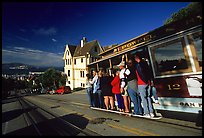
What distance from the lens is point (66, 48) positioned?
4822 centimetres

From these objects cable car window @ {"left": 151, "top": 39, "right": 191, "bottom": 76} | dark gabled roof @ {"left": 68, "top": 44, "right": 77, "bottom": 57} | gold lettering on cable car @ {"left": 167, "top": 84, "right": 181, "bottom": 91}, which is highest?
dark gabled roof @ {"left": 68, "top": 44, "right": 77, "bottom": 57}

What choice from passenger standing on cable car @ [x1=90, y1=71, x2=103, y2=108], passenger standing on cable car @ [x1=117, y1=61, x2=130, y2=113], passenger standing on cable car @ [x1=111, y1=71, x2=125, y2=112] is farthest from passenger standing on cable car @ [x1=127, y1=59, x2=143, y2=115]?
passenger standing on cable car @ [x1=90, y1=71, x2=103, y2=108]

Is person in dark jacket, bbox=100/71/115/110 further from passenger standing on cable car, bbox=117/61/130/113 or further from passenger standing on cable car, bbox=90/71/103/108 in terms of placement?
passenger standing on cable car, bbox=117/61/130/113

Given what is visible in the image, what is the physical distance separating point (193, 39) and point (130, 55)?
288 centimetres

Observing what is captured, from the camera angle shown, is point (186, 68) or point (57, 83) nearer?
point (186, 68)

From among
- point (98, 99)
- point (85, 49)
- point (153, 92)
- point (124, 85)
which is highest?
point (85, 49)

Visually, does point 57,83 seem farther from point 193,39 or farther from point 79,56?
point 193,39

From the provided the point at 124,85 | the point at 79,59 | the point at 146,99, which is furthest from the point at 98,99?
the point at 79,59

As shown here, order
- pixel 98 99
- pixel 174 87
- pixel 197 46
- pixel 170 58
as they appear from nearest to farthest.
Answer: pixel 197 46, pixel 174 87, pixel 170 58, pixel 98 99

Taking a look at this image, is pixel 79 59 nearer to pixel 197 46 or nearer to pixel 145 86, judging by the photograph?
pixel 145 86

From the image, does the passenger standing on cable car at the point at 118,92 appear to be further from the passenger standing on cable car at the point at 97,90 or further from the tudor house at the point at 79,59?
the tudor house at the point at 79,59

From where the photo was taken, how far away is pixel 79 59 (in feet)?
143

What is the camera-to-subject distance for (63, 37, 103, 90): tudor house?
41.7 meters

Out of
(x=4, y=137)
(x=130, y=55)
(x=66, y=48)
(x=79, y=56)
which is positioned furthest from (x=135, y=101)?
(x=66, y=48)
